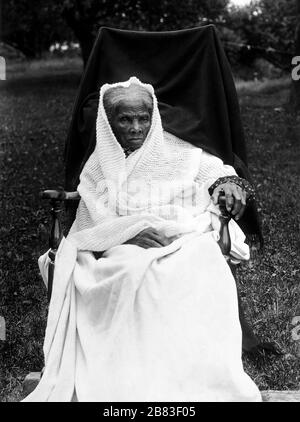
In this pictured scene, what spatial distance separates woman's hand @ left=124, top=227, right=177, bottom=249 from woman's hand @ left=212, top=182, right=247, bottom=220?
36 cm

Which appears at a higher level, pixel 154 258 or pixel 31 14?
pixel 31 14

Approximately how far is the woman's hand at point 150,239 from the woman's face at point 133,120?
2.25 feet

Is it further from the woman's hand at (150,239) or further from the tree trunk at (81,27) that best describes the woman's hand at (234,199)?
the tree trunk at (81,27)

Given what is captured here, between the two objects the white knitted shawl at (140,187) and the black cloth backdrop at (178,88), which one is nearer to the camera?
the white knitted shawl at (140,187)

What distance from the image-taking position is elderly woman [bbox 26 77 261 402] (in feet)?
10.3

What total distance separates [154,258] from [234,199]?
661 millimetres

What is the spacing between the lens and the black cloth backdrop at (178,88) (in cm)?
441

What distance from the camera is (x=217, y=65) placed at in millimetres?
4422

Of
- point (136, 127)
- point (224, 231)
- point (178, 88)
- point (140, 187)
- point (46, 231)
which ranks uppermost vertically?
point (178, 88)

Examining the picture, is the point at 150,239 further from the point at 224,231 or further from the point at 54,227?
the point at 54,227

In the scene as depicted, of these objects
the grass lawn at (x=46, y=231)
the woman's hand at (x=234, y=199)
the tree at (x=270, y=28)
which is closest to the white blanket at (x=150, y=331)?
the woman's hand at (x=234, y=199)

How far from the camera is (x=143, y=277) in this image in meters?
3.33

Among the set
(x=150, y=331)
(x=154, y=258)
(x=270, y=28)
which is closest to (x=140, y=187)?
(x=154, y=258)
